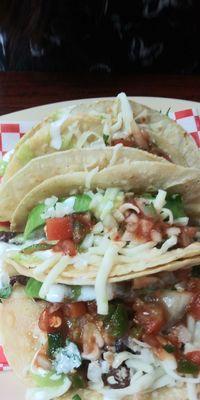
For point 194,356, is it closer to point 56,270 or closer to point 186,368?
point 186,368

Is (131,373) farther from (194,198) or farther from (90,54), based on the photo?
(90,54)

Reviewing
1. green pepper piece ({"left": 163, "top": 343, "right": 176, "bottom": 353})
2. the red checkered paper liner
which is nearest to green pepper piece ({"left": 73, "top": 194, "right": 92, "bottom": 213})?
green pepper piece ({"left": 163, "top": 343, "right": 176, "bottom": 353})

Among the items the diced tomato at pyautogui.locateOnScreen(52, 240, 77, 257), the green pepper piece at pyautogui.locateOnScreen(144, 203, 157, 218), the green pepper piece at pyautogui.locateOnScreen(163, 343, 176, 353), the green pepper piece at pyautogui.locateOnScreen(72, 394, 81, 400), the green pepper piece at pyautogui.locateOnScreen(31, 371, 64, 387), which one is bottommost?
the green pepper piece at pyautogui.locateOnScreen(72, 394, 81, 400)

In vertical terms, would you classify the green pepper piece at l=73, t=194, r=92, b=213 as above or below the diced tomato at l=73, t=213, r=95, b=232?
above

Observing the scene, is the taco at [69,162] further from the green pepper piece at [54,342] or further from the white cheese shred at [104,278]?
the green pepper piece at [54,342]

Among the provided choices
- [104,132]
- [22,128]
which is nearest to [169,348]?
[104,132]

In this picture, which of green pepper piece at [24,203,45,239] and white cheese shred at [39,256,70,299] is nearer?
white cheese shred at [39,256,70,299]

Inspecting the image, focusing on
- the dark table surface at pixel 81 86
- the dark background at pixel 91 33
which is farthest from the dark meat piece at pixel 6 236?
the dark background at pixel 91 33

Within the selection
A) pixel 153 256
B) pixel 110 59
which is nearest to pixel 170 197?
pixel 153 256

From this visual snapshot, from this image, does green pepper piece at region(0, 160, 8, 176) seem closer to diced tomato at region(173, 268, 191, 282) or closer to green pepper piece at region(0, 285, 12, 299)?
green pepper piece at region(0, 285, 12, 299)
